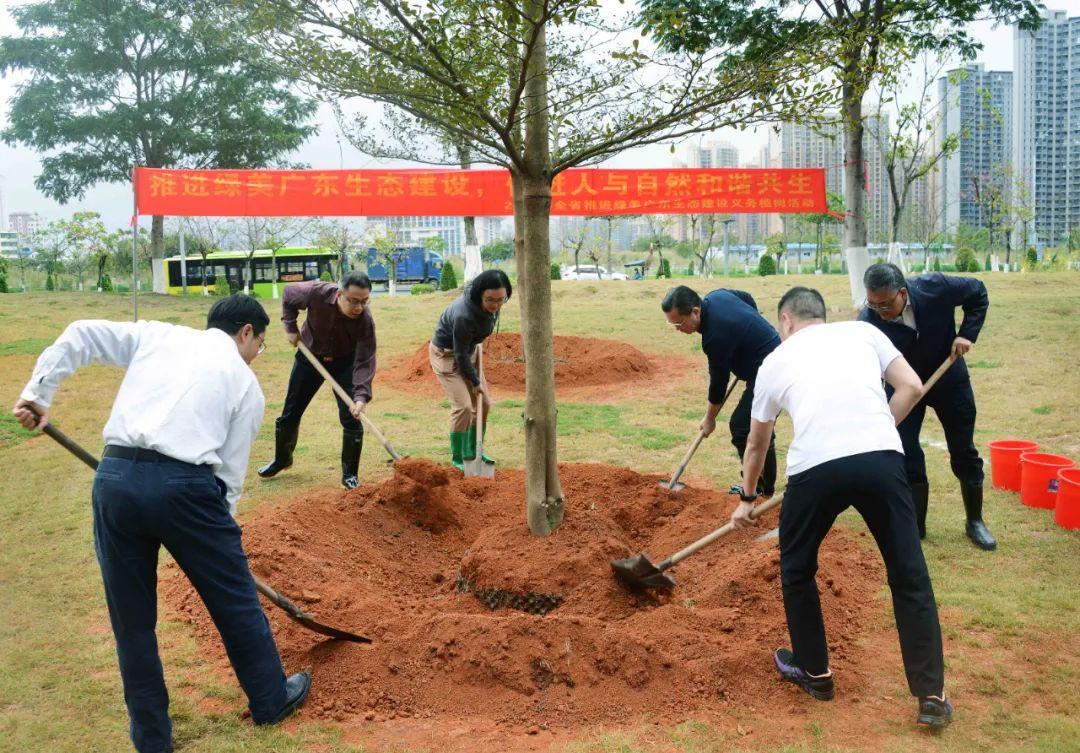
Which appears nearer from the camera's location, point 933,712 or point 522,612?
point 933,712

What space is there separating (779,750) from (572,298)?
17.5m

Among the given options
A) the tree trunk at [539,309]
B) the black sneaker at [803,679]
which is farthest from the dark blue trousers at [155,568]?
the black sneaker at [803,679]

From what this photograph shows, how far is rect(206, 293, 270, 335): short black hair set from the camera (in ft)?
11.2

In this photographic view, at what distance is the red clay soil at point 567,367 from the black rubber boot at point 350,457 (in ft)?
14.3

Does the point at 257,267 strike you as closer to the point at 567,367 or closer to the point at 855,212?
the point at 567,367

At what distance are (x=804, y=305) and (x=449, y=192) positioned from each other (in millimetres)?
10290

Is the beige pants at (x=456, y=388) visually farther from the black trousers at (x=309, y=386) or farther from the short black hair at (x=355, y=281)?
the short black hair at (x=355, y=281)

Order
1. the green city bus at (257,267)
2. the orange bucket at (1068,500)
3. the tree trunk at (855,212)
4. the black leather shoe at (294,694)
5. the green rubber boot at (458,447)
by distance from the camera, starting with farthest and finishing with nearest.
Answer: the green city bus at (257,267) → the tree trunk at (855,212) → the green rubber boot at (458,447) → the orange bucket at (1068,500) → the black leather shoe at (294,694)

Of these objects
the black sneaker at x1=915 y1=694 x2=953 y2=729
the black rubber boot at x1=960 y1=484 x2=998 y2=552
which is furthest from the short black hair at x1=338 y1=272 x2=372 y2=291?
the black sneaker at x1=915 y1=694 x2=953 y2=729

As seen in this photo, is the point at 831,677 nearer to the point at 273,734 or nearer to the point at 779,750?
the point at 779,750

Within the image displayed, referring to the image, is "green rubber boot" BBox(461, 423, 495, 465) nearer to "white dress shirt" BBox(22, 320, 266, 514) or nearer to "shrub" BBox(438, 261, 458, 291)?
"white dress shirt" BBox(22, 320, 266, 514)

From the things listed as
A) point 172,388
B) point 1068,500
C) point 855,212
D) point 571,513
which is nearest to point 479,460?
point 571,513

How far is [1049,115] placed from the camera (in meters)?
29.1

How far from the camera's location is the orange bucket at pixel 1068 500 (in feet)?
17.4
